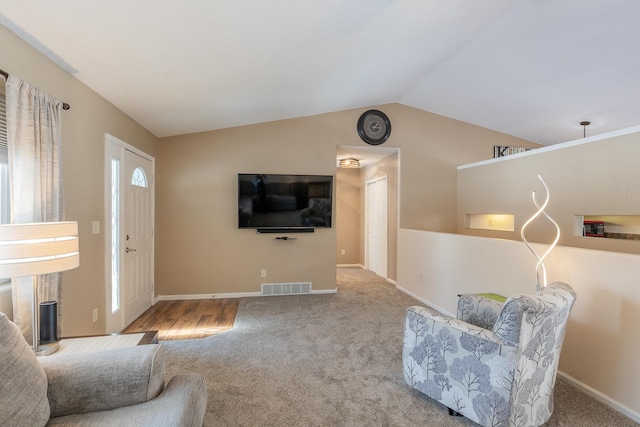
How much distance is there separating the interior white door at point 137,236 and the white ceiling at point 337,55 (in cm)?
63

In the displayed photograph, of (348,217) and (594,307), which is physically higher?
(348,217)

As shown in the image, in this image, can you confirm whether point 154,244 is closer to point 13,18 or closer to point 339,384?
point 13,18

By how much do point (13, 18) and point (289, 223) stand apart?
133 inches

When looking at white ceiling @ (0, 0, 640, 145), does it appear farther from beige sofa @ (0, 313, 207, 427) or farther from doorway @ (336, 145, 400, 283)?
beige sofa @ (0, 313, 207, 427)

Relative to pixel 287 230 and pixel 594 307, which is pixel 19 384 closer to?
pixel 594 307

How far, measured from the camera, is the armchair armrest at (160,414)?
1123 mm

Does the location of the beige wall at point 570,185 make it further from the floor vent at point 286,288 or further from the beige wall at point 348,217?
the floor vent at point 286,288

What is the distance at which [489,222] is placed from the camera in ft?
16.4

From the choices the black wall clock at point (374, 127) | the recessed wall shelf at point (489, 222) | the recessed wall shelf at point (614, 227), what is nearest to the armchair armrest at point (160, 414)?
the black wall clock at point (374, 127)

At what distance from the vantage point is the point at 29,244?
136 centimetres

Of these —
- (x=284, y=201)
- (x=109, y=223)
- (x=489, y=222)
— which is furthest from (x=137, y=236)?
(x=489, y=222)

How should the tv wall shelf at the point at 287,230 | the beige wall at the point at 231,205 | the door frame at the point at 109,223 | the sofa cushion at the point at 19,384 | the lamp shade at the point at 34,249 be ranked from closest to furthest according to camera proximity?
the sofa cushion at the point at 19,384 < the lamp shade at the point at 34,249 < the door frame at the point at 109,223 < the beige wall at the point at 231,205 < the tv wall shelf at the point at 287,230

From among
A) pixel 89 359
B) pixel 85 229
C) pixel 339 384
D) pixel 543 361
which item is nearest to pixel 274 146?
pixel 85 229

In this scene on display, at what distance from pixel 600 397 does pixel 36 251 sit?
3476 mm
